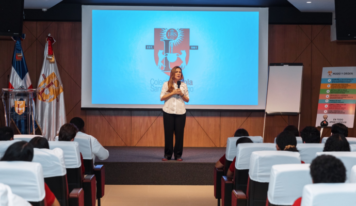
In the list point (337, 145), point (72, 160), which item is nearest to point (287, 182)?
point (337, 145)

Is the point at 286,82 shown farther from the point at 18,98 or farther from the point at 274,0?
the point at 18,98

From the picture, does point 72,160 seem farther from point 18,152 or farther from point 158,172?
point 158,172

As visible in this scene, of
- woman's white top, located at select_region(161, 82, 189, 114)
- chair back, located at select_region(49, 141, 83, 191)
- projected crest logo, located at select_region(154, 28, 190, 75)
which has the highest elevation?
projected crest logo, located at select_region(154, 28, 190, 75)

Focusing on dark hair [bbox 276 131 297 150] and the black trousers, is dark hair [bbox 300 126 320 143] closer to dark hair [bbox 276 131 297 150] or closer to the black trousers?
dark hair [bbox 276 131 297 150]

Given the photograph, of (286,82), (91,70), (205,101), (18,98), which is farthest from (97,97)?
(286,82)

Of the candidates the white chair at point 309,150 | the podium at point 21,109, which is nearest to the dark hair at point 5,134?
the white chair at point 309,150

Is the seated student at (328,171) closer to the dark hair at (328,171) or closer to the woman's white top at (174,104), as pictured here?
the dark hair at (328,171)

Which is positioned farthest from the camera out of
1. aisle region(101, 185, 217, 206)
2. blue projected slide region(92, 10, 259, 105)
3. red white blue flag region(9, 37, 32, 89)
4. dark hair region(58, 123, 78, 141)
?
blue projected slide region(92, 10, 259, 105)

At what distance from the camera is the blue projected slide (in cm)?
741

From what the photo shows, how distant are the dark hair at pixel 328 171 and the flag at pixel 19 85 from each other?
5.97 meters

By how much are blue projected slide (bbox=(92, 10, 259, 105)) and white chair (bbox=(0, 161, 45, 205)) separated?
17.8ft

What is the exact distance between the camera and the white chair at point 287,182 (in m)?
2.05

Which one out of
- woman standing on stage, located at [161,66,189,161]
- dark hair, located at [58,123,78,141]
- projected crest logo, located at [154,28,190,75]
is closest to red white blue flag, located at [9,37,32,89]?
projected crest logo, located at [154,28,190,75]

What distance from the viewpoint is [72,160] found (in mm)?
3070
